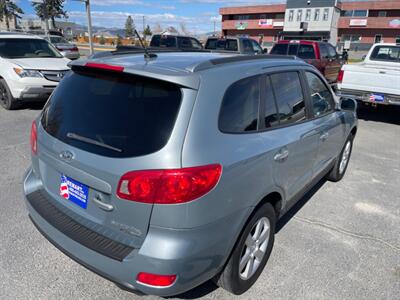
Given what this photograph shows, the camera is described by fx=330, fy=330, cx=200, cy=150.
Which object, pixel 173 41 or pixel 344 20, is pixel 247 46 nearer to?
pixel 173 41

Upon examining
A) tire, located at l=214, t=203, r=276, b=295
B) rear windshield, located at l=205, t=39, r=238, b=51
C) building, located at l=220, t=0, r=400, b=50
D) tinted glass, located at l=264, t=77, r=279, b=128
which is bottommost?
tire, located at l=214, t=203, r=276, b=295

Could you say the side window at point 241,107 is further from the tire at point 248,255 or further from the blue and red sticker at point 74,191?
the blue and red sticker at point 74,191

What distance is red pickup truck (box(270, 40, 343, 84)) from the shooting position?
39.4 ft

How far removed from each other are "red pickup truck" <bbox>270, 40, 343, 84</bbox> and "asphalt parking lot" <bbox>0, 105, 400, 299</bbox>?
8009 millimetres

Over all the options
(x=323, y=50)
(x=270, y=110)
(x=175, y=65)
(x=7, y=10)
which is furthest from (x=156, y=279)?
(x=7, y=10)

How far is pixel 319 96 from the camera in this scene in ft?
11.9

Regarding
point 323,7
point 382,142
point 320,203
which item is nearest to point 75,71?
point 320,203

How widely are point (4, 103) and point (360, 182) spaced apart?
26.4 ft

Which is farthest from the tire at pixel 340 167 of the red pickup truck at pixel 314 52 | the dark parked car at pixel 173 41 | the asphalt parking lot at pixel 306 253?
the dark parked car at pixel 173 41

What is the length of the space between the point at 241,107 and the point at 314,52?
11088 mm

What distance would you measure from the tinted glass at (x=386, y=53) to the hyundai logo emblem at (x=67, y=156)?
10.1 metres

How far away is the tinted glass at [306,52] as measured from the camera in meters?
12.2

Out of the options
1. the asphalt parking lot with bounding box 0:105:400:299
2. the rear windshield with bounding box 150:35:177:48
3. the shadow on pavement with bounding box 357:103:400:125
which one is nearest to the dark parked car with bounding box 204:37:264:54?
the rear windshield with bounding box 150:35:177:48

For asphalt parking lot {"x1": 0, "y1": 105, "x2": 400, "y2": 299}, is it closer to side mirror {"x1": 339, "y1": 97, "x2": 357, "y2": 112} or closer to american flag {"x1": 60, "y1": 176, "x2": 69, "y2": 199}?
american flag {"x1": 60, "y1": 176, "x2": 69, "y2": 199}
